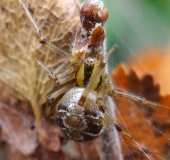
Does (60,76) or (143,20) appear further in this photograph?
(143,20)

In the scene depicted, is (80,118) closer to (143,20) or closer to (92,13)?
(92,13)

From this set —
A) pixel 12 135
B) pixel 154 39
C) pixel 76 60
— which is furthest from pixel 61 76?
pixel 154 39

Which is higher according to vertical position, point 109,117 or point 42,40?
point 42,40

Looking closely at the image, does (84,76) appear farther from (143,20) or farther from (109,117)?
(143,20)

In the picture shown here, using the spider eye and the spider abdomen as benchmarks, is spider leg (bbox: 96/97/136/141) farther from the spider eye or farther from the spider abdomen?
the spider eye

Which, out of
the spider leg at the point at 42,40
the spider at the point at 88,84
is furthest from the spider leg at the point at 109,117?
the spider leg at the point at 42,40

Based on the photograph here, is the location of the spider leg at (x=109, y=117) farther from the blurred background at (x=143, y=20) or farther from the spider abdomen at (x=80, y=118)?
the blurred background at (x=143, y=20)

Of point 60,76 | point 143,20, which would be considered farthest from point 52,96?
point 143,20
